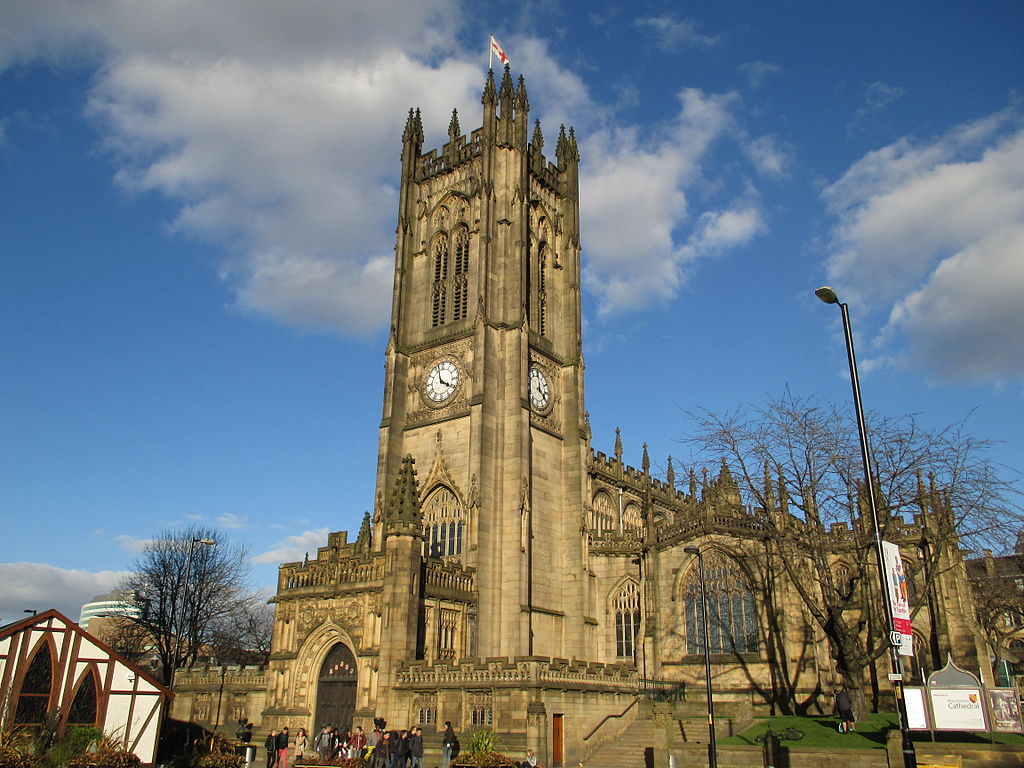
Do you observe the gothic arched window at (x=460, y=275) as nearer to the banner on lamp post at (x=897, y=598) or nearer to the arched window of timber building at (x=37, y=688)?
the arched window of timber building at (x=37, y=688)

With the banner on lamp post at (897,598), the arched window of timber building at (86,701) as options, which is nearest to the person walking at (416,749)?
the arched window of timber building at (86,701)

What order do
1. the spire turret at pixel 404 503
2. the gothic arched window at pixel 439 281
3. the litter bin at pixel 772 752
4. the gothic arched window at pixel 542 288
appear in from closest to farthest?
the litter bin at pixel 772 752, the spire turret at pixel 404 503, the gothic arched window at pixel 439 281, the gothic arched window at pixel 542 288

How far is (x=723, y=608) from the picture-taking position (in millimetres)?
42000

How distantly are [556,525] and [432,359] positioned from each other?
12.5 metres

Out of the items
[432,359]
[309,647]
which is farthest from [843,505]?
[432,359]

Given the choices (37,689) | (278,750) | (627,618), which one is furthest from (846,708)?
(37,689)

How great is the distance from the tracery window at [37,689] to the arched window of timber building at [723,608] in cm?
2788

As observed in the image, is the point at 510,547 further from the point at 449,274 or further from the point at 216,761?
the point at 216,761

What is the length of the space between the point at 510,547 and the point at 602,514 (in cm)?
1202

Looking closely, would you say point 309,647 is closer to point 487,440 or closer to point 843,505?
point 487,440

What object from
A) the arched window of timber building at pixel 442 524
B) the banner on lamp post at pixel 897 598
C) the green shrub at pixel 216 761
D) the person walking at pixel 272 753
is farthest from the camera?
the arched window of timber building at pixel 442 524

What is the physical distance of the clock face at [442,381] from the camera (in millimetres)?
49562

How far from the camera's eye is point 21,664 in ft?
80.6

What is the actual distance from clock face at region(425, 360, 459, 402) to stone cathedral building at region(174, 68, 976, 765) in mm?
130
